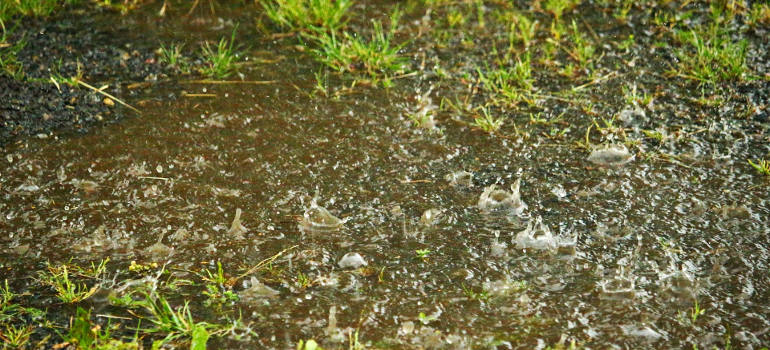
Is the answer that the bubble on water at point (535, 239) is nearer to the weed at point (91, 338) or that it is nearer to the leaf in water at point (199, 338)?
the leaf in water at point (199, 338)

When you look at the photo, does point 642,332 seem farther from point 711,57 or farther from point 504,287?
point 711,57

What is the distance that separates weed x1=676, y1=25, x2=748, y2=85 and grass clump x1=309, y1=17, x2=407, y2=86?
1826 millimetres

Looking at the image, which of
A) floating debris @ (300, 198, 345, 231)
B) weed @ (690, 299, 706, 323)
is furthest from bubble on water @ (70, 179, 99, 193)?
weed @ (690, 299, 706, 323)

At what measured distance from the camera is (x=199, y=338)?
2514 mm

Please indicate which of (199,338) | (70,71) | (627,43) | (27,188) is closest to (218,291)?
(199,338)

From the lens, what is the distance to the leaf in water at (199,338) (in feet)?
8.18

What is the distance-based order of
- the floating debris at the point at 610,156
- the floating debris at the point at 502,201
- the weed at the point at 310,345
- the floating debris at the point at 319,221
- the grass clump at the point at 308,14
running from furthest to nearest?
the grass clump at the point at 308,14
the floating debris at the point at 610,156
the floating debris at the point at 502,201
the floating debris at the point at 319,221
the weed at the point at 310,345

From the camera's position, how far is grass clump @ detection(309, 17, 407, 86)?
4504mm

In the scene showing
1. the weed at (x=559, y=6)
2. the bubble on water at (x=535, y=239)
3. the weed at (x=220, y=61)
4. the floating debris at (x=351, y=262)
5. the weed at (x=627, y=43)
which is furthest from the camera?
the weed at (x=559, y=6)

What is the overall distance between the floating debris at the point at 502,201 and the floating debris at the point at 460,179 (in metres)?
0.15

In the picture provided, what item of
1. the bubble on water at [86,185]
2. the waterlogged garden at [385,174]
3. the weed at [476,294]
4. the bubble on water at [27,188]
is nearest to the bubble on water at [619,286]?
the waterlogged garden at [385,174]

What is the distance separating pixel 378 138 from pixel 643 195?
144cm

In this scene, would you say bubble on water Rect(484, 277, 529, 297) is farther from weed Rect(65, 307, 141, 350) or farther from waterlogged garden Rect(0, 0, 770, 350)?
weed Rect(65, 307, 141, 350)

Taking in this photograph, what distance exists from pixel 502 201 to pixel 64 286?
202 cm
